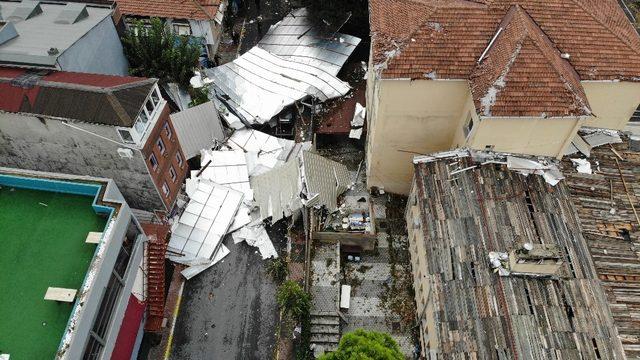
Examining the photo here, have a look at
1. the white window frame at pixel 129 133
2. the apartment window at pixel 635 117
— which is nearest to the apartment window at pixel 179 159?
the white window frame at pixel 129 133

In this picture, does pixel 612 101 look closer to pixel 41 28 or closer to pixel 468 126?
pixel 468 126

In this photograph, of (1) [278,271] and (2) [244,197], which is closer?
(1) [278,271]

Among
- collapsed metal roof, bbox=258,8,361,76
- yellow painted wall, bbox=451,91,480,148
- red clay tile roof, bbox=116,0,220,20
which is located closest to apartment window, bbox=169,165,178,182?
collapsed metal roof, bbox=258,8,361,76

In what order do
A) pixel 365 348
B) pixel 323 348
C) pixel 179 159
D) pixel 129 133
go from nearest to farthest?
pixel 365 348 < pixel 129 133 < pixel 323 348 < pixel 179 159

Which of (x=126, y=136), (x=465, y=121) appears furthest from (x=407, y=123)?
(x=126, y=136)

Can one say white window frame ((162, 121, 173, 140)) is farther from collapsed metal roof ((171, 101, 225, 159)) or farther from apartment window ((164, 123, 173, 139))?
collapsed metal roof ((171, 101, 225, 159))

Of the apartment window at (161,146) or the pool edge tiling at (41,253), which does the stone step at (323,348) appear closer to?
the pool edge tiling at (41,253)

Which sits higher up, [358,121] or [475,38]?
[358,121]
